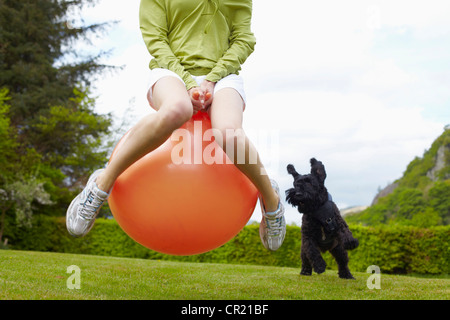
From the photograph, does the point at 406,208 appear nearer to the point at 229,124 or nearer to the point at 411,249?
the point at 411,249

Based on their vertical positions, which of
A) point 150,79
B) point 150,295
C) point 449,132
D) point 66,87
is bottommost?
point 150,295

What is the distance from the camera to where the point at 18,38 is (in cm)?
2267

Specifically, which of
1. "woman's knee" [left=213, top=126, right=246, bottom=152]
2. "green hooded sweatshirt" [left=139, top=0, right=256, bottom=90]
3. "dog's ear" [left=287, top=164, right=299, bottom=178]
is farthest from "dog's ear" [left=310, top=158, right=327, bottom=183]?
"woman's knee" [left=213, top=126, right=246, bottom=152]

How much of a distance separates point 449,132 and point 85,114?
5445cm

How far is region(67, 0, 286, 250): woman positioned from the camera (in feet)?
11.0

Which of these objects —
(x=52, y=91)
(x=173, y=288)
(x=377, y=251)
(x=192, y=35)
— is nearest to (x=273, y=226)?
(x=173, y=288)

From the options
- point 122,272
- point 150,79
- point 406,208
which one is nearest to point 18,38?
point 122,272

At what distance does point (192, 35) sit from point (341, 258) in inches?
151

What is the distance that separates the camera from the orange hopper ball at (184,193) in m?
3.49

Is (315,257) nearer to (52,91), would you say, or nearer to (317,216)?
(317,216)

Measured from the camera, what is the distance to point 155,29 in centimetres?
387

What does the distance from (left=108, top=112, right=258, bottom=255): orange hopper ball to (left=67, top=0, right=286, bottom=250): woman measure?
14cm

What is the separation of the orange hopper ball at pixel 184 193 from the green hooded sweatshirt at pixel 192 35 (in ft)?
1.71
